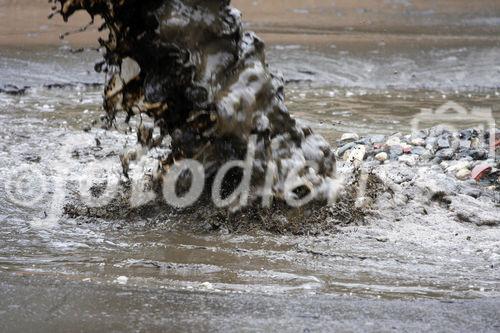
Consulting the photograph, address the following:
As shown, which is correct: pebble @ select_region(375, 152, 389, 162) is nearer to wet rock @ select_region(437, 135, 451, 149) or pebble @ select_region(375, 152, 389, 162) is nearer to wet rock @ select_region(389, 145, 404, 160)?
wet rock @ select_region(389, 145, 404, 160)

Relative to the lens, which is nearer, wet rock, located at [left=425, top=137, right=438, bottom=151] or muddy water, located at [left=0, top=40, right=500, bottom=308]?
muddy water, located at [left=0, top=40, right=500, bottom=308]

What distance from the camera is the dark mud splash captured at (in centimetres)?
479

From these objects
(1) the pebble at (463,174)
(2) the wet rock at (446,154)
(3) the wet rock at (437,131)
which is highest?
(3) the wet rock at (437,131)

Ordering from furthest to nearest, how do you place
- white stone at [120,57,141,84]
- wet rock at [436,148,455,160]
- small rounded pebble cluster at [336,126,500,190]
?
wet rock at [436,148,455,160]
small rounded pebble cluster at [336,126,500,190]
white stone at [120,57,141,84]

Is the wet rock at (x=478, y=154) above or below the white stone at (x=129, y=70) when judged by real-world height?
below

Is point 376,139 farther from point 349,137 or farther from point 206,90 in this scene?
point 206,90

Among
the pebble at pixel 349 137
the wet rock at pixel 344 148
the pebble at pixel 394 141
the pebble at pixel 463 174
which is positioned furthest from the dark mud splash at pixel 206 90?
the pebble at pixel 349 137

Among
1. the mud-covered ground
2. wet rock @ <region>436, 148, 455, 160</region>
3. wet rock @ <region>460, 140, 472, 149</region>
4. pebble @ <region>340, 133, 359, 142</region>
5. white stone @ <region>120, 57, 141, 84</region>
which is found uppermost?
white stone @ <region>120, 57, 141, 84</region>

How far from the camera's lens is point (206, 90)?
4934 millimetres

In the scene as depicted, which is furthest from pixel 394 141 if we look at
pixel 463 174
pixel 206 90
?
pixel 206 90

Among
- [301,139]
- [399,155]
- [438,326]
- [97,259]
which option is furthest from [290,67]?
[438,326]

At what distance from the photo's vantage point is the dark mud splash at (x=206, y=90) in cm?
479

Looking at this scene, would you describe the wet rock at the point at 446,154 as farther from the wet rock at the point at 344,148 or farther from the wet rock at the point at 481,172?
the wet rock at the point at 344,148

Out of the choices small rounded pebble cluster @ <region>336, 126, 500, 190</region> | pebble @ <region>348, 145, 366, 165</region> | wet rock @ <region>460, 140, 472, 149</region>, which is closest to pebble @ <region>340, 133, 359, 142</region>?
small rounded pebble cluster @ <region>336, 126, 500, 190</region>
